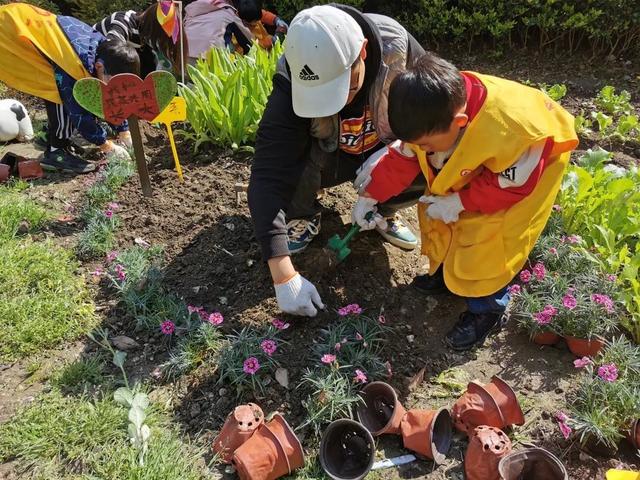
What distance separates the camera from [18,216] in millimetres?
2922

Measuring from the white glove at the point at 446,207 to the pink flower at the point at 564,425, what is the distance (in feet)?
2.52

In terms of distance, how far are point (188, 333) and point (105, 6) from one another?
439 cm

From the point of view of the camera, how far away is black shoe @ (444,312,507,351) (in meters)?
2.19

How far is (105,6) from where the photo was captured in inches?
210

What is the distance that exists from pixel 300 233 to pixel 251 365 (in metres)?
0.86

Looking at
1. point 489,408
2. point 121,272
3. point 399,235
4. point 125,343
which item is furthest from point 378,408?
point 121,272

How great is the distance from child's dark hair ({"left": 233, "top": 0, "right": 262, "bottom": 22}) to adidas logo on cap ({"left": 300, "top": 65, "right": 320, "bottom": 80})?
3.03m

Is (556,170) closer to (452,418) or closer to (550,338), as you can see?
(550,338)

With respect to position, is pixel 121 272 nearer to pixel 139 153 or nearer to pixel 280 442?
pixel 139 153

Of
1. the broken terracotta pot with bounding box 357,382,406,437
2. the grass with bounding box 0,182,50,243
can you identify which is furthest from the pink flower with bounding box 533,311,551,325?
the grass with bounding box 0,182,50,243

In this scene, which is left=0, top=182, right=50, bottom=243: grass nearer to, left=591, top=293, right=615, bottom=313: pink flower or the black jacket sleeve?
the black jacket sleeve

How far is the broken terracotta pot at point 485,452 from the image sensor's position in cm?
166

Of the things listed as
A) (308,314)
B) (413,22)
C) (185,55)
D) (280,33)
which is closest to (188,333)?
(308,314)

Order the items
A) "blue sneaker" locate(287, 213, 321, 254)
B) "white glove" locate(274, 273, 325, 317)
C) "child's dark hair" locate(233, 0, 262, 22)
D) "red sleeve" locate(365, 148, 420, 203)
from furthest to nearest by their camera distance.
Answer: "child's dark hair" locate(233, 0, 262, 22) → "blue sneaker" locate(287, 213, 321, 254) → "red sleeve" locate(365, 148, 420, 203) → "white glove" locate(274, 273, 325, 317)
